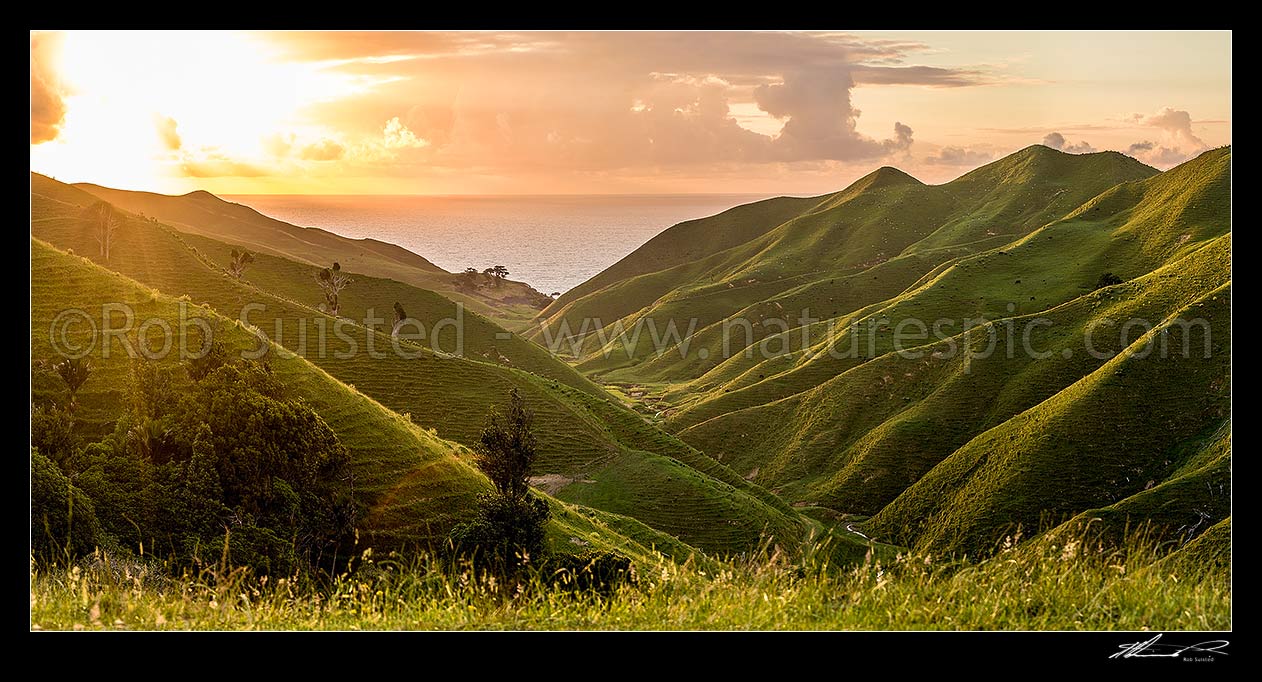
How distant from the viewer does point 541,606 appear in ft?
Result: 29.9

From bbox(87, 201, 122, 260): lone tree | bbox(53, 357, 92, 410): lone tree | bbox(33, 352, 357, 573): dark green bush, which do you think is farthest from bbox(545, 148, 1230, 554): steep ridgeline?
bbox(87, 201, 122, 260): lone tree

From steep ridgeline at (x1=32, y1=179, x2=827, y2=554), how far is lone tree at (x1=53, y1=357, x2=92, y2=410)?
64.3ft

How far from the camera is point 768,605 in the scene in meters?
8.94

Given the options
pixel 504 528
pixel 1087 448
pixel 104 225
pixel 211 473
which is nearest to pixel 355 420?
pixel 211 473

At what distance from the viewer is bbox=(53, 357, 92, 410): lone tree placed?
25.9m

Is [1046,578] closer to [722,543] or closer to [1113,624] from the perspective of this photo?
[1113,624]

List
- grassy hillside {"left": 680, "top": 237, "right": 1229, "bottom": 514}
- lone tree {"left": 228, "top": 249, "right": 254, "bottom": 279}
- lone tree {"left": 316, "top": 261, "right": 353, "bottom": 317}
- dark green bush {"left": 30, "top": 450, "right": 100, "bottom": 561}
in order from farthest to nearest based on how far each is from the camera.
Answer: lone tree {"left": 316, "top": 261, "right": 353, "bottom": 317}, lone tree {"left": 228, "top": 249, "right": 254, "bottom": 279}, grassy hillside {"left": 680, "top": 237, "right": 1229, "bottom": 514}, dark green bush {"left": 30, "top": 450, "right": 100, "bottom": 561}

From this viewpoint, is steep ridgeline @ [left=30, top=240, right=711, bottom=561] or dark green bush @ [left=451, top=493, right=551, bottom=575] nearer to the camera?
dark green bush @ [left=451, top=493, right=551, bottom=575]

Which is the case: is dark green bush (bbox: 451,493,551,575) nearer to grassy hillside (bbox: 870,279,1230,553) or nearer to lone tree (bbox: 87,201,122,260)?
grassy hillside (bbox: 870,279,1230,553)

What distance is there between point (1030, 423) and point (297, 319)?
6897 centimetres

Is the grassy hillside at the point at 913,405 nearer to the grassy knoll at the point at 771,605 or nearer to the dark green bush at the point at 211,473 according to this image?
the dark green bush at the point at 211,473

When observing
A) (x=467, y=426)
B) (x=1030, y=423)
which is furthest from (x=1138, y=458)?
(x=467, y=426)

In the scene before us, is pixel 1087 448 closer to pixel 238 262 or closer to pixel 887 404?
pixel 887 404
